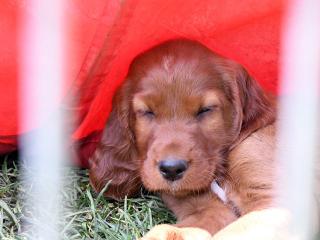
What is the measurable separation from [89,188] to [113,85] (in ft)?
1.53

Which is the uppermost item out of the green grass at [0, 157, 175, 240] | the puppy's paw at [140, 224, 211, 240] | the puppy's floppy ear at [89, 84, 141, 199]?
the puppy's paw at [140, 224, 211, 240]

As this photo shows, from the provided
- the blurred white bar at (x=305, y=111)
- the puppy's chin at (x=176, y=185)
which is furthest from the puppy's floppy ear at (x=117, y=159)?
the blurred white bar at (x=305, y=111)

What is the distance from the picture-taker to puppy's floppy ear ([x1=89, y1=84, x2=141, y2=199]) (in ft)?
11.2

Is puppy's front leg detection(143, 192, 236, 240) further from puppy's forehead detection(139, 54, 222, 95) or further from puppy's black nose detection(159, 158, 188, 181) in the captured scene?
puppy's forehead detection(139, 54, 222, 95)

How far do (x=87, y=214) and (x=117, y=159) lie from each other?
0.27 meters

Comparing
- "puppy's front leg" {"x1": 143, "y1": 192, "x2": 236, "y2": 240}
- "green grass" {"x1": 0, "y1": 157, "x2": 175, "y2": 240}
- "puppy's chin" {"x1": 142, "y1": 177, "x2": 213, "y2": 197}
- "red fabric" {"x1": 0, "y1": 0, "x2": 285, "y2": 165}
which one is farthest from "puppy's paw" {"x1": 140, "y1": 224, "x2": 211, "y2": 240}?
"red fabric" {"x1": 0, "y1": 0, "x2": 285, "y2": 165}

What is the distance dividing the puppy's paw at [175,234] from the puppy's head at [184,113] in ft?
0.89

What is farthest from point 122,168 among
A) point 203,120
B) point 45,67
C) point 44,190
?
point 45,67

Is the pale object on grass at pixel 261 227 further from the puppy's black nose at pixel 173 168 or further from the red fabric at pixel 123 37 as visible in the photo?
the red fabric at pixel 123 37

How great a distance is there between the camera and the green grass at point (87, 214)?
318 centimetres

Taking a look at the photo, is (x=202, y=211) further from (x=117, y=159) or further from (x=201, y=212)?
(x=117, y=159)

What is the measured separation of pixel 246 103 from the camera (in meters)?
3.31

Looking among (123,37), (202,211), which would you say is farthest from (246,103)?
(123,37)

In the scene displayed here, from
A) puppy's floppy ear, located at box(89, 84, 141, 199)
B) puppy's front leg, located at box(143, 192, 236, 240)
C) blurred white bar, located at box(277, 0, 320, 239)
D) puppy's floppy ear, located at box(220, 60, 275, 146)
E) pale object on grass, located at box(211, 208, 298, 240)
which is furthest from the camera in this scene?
puppy's floppy ear, located at box(89, 84, 141, 199)
